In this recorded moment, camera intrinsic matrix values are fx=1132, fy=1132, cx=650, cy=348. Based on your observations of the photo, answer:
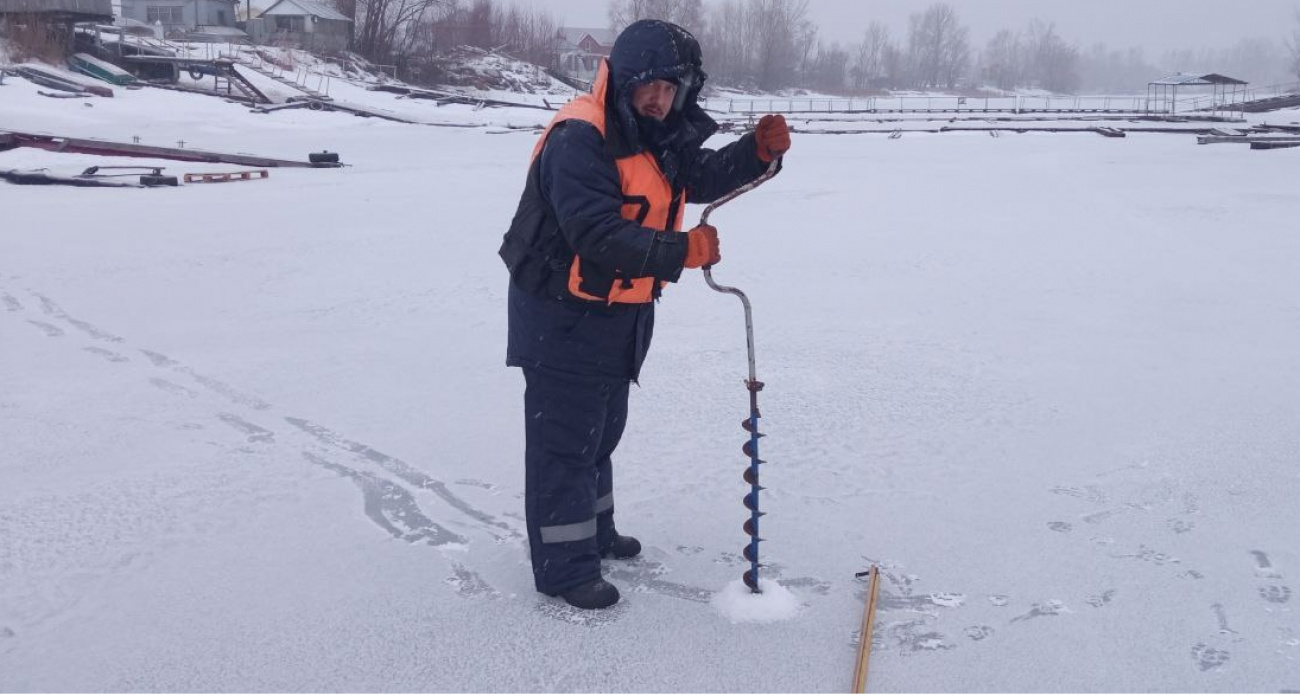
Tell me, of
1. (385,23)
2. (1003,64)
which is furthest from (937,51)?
(385,23)

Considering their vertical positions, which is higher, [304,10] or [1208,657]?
[304,10]

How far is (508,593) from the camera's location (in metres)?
3.13

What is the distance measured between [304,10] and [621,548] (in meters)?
58.3

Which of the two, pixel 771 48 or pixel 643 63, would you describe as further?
pixel 771 48

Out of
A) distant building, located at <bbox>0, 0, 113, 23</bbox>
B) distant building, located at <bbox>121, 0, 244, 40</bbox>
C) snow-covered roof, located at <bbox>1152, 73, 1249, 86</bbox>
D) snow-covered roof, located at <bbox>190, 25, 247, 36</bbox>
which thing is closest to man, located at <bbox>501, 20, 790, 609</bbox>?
distant building, located at <bbox>0, 0, 113, 23</bbox>

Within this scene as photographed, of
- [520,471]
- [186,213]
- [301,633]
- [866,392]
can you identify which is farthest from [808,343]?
[186,213]

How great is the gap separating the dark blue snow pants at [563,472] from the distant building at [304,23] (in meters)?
53.8

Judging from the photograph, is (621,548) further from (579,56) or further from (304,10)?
(579,56)

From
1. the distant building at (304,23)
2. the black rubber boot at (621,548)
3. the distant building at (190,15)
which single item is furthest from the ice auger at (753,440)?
the distant building at (190,15)

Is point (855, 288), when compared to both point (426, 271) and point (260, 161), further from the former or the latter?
point (260, 161)

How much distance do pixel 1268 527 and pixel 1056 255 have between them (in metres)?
5.42

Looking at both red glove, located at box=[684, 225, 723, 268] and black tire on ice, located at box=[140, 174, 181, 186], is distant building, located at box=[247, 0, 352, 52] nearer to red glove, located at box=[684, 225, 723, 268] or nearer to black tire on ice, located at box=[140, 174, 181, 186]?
black tire on ice, located at box=[140, 174, 181, 186]

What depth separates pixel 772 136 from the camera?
2967mm

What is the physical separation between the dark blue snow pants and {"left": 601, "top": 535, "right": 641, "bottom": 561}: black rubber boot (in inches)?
10.0
